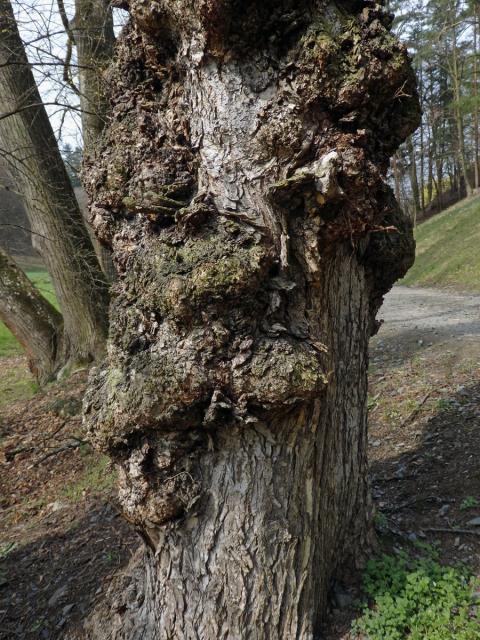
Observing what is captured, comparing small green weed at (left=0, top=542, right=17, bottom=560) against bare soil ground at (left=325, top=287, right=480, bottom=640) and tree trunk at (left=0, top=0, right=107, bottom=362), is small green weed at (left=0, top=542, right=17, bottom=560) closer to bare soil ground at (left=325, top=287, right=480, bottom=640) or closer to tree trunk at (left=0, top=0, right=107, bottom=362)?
bare soil ground at (left=325, top=287, right=480, bottom=640)

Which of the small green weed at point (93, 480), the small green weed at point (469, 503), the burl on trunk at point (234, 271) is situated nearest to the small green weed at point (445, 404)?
the small green weed at point (469, 503)

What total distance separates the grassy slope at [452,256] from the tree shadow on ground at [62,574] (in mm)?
11174

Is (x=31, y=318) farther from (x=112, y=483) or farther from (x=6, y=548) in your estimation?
(x=6, y=548)

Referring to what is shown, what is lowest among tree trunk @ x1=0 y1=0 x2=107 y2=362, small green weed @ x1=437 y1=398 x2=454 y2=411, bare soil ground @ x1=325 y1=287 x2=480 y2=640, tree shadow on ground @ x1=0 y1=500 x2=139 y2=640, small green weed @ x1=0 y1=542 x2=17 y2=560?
small green weed @ x1=0 y1=542 x2=17 y2=560

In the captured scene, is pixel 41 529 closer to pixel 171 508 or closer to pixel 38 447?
pixel 38 447

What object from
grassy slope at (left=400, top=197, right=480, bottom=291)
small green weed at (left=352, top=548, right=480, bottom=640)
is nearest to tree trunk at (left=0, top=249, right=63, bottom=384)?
small green weed at (left=352, top=548, right=480, bottom=640)

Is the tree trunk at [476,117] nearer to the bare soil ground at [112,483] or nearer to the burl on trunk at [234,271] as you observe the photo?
the bare soil ground at [112,483]

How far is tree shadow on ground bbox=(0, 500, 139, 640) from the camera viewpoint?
2.58 metres

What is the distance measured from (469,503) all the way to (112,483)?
3057 mm

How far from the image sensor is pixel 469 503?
2.79m

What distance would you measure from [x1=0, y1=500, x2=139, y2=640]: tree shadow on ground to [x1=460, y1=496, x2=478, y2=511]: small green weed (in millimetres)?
2130

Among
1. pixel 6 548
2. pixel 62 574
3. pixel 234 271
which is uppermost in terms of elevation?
pixel 234 271

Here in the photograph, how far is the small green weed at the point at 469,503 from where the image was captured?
2.78 meters

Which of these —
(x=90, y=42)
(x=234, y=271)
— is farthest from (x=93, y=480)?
(x=90, y=42)
